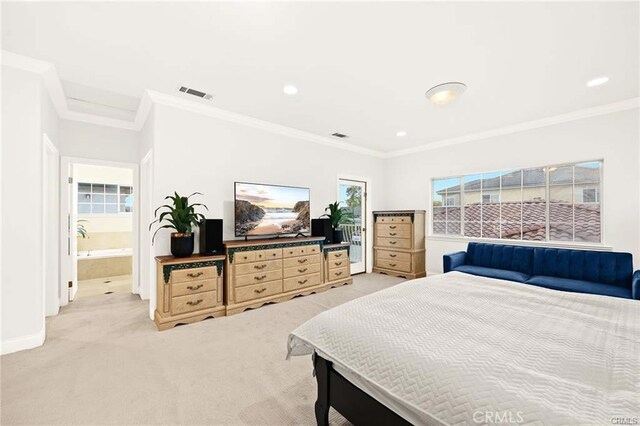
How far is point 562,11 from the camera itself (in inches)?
75.5

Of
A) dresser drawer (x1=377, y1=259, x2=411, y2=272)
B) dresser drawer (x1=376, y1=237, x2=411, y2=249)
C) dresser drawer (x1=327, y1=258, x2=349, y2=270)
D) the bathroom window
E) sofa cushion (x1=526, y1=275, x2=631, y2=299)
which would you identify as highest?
the bathroom window

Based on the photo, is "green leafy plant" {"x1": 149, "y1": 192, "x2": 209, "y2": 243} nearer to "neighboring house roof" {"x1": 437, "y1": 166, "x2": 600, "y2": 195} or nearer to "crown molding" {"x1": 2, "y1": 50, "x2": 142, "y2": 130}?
"crown molding" {"x1": 2, "y1": 50, "x2": 142, "y2": 130}

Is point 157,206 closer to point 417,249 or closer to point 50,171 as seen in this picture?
point 50,171

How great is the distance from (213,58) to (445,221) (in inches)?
192

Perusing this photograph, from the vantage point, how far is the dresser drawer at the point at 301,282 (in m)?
4.07

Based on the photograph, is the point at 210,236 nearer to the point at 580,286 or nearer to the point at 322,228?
the point at 322,228

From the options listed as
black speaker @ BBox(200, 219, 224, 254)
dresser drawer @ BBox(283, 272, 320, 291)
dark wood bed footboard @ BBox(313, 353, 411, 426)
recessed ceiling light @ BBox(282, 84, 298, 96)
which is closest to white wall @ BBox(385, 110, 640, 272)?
dresser drawer @ BBox(283, 272, 320, 291)

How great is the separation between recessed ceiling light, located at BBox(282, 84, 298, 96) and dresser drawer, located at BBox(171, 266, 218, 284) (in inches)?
91.4

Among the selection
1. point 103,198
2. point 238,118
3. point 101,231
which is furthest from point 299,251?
point 103,198

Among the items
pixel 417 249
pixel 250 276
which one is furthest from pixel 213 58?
pixel 417 249

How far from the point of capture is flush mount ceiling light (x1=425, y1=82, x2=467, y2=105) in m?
2.93

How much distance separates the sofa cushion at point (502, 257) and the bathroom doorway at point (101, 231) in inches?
215

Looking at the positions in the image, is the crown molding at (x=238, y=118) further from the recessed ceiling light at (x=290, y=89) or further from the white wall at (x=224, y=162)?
the recessed ceiling light at (x=290, y=89)

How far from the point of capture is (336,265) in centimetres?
481
